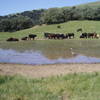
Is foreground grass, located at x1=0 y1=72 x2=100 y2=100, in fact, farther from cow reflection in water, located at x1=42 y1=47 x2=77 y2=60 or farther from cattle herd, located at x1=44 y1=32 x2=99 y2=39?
cattle herd, located at x1=44 y1=32 x2=99 y2=39

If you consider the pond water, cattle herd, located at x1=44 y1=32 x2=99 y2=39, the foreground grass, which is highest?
the foreground grass

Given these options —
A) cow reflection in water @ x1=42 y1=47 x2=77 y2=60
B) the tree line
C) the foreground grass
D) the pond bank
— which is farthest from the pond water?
the tree line

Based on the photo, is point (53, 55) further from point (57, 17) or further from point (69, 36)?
point (57, 17)

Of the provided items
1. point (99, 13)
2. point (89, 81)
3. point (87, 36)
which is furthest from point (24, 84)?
point (99, 13)

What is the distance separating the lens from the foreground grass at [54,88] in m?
7.93

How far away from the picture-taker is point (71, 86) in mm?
9195

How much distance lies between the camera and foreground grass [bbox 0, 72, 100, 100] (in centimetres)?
793

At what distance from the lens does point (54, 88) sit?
29.8 feet

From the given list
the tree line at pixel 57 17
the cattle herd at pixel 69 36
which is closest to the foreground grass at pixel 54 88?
the cattle herd at pixel 69 36

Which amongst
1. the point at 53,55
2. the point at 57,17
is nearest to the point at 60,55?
the point at 53,55

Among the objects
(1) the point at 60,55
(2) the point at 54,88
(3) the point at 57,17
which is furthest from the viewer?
(3) the point at 57,17

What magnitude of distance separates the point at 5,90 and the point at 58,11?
6746cm

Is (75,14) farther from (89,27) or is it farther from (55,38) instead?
(55,38)

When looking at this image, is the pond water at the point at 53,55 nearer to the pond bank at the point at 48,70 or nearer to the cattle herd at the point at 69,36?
the pond bank at the point at 48,70
